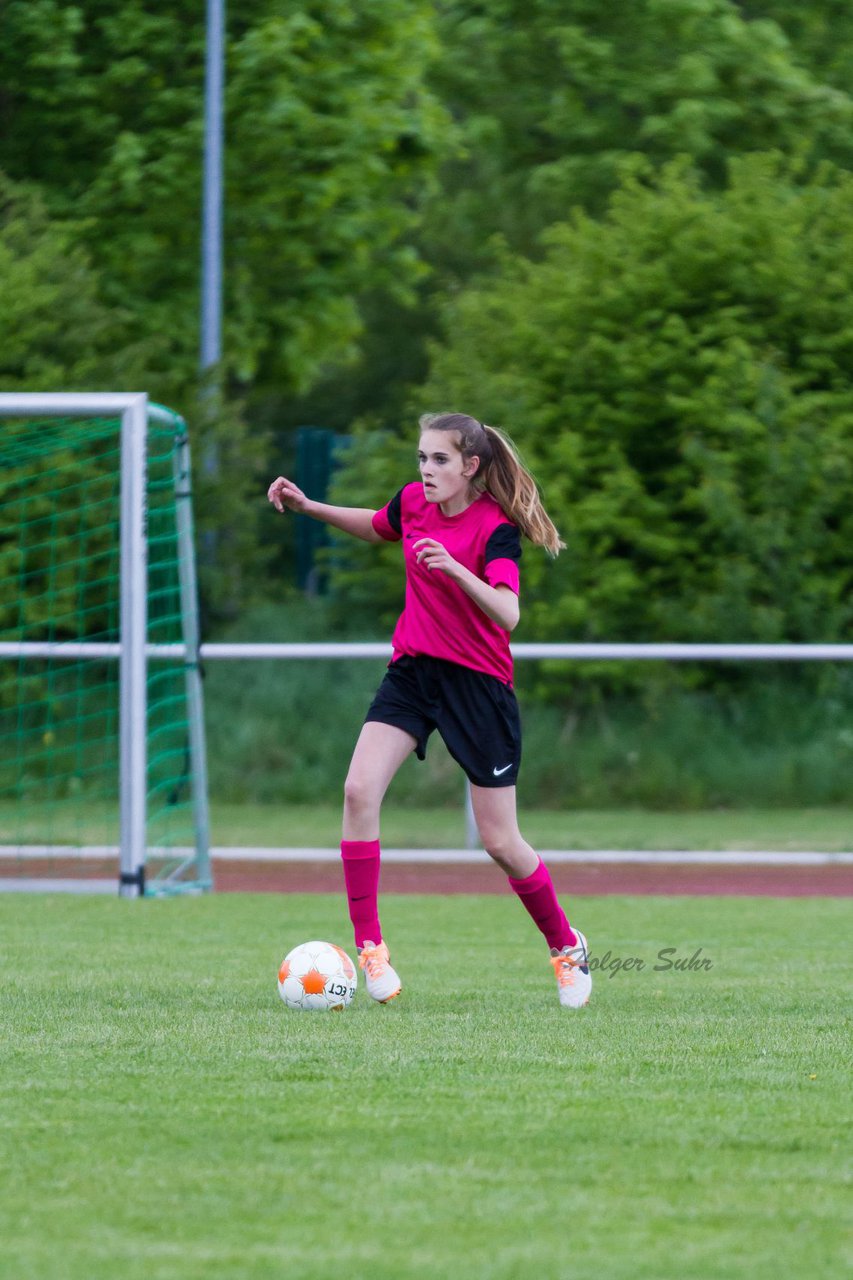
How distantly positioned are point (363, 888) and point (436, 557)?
3.90ft

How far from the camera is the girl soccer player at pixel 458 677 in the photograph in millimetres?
6125

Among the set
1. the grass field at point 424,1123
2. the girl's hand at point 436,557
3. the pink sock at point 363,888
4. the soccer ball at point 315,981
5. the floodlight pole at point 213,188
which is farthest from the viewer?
the floodlight pole at point 213,188

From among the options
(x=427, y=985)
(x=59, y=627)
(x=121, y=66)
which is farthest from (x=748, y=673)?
(x=121, y=66)

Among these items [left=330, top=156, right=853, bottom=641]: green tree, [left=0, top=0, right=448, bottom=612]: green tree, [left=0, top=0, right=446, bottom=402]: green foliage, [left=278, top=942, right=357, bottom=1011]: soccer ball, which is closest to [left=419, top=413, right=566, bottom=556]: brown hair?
[left=278, top=942, right=357, bottom=1011]: soccer ball

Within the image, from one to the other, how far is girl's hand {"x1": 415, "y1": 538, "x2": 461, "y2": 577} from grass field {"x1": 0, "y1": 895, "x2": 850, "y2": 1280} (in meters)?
1.29

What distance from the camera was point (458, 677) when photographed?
619 cm

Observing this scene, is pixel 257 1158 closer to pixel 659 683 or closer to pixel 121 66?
pixel 659 683

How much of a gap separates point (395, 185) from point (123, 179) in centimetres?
461

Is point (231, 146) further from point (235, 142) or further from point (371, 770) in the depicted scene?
point (371, 770)

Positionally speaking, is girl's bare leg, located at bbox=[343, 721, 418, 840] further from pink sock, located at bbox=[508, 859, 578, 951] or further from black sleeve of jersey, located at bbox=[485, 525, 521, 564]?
black sleeve of jersey, located at bbox=[485, 525, 521, 564]

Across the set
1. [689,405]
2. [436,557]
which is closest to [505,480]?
[436,557]

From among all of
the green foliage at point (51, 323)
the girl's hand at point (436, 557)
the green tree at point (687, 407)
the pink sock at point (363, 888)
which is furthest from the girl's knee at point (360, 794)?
the green foliage at point (51, 323)

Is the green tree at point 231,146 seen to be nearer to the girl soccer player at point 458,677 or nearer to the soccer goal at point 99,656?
the soccer goal at point 99,656

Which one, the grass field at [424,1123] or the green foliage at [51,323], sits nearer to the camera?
the grass field at [424,1123]
